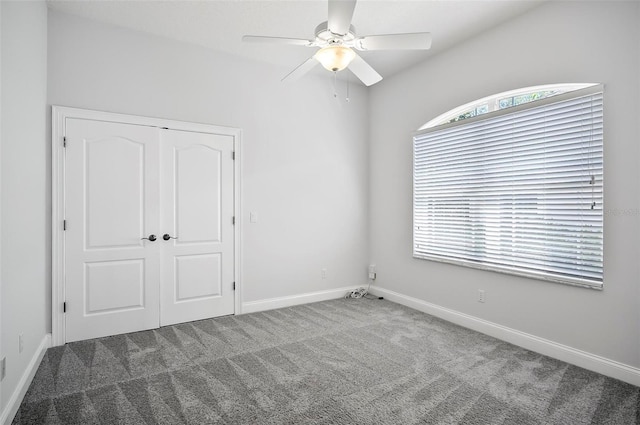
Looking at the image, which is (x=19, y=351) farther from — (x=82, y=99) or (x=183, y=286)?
(x=82, y=99)

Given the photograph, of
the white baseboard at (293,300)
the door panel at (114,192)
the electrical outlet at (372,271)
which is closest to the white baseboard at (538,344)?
the electrical outlet at (372,271)

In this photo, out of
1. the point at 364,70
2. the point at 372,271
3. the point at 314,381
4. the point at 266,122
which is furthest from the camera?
the point at 372,271

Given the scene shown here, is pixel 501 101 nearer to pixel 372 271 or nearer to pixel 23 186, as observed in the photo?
pixel 372 271

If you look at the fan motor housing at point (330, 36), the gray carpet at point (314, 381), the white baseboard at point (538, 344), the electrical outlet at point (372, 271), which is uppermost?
the fan motor housing at point (330, 36)

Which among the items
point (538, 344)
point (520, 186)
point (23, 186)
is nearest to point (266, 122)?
point (23, 186)

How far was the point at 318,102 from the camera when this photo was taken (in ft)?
15.2

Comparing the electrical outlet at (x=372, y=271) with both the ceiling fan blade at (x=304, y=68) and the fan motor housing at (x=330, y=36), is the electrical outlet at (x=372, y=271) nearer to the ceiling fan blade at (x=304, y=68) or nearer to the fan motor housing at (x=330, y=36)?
the ceiling fan blade at (x=304, y=68)

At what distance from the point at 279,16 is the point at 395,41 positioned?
4.58 feet

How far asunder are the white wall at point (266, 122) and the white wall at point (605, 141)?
2.65 feet

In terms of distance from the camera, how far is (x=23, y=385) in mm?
2252

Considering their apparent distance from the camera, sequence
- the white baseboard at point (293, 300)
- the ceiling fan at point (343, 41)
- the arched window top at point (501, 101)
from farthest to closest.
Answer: the white baseboard at point (293, 300) → the arched window top at point (501, 101) → the ceiling fan at point (343, 41)

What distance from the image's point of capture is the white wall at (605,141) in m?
2.49

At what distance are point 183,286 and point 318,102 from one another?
9.50ft

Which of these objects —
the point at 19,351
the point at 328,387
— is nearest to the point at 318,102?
the point at 328,387
